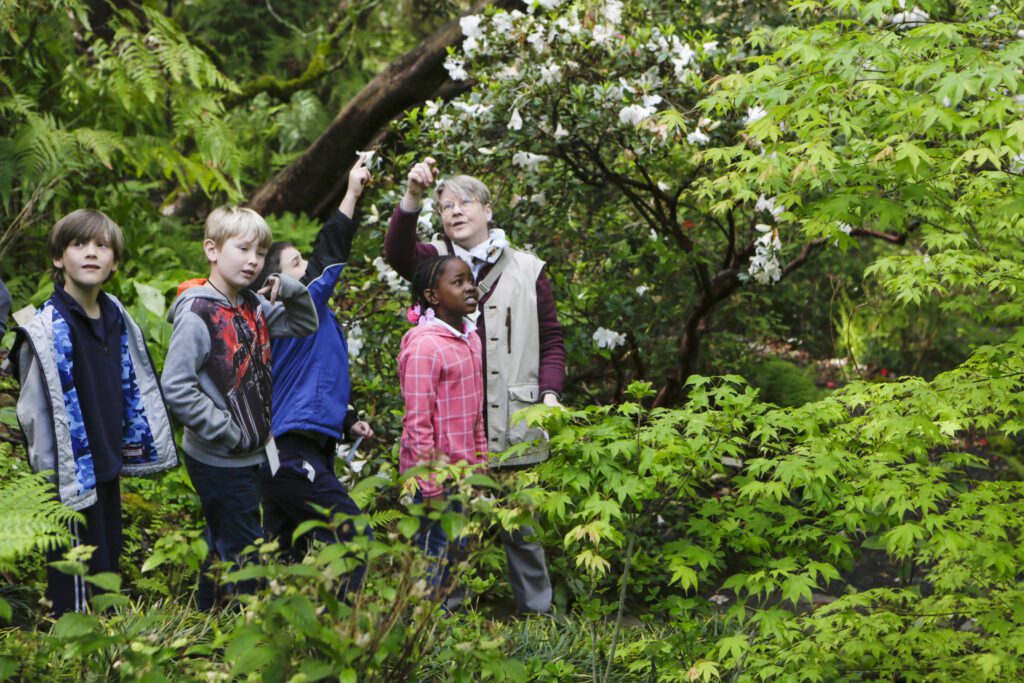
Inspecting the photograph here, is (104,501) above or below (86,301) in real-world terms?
below

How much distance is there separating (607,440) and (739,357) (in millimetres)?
4726

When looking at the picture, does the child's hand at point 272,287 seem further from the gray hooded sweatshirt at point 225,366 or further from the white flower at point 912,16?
the white flower at point 912,16

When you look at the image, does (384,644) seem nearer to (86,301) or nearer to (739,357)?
(86,301)

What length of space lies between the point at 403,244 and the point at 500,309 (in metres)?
0.50

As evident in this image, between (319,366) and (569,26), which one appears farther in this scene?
(569,26)

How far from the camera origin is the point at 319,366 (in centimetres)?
436

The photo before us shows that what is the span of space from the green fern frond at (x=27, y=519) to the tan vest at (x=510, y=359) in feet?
6.02

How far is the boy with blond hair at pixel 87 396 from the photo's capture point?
12.1 feet

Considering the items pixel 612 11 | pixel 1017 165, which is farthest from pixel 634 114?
pixel 1017 165

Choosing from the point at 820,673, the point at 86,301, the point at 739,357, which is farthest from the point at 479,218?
the point at 739,357

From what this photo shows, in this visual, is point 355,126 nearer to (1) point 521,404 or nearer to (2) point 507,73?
(2) point 507,73


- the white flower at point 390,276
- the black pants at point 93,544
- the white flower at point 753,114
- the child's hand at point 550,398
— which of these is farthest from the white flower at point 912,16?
the black pants at point 93,544

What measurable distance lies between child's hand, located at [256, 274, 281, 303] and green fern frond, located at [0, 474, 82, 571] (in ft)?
3.79

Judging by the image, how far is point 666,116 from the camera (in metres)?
4.93
